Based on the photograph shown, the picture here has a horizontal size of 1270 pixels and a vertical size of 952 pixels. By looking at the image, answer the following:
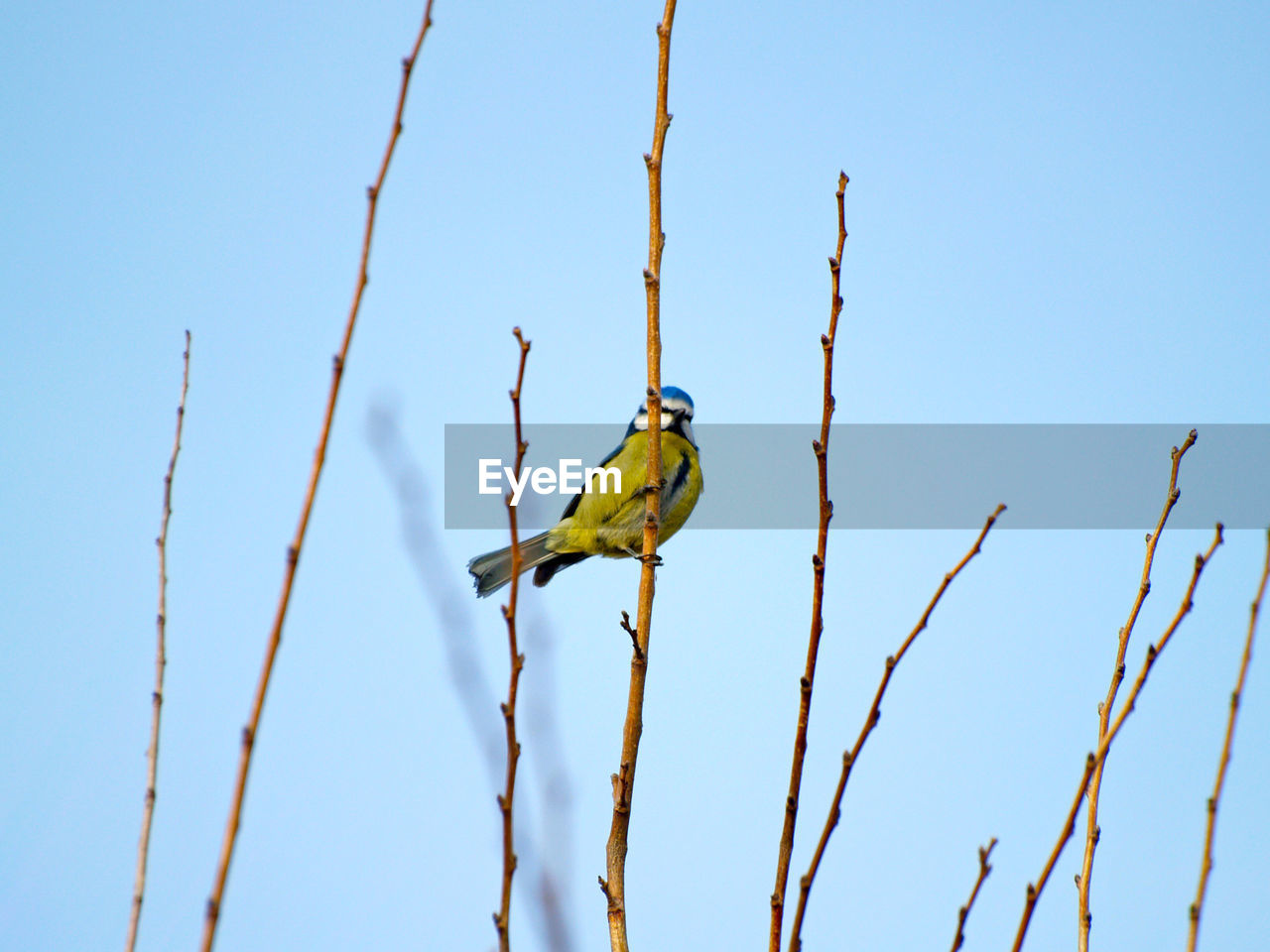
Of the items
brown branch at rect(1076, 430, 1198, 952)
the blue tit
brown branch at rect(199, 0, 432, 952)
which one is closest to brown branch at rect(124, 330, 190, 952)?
brown branch at rect(199, 0, 432, 952)

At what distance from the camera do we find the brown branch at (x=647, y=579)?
191 cm

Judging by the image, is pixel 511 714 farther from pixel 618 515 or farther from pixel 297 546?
pixel 618 515

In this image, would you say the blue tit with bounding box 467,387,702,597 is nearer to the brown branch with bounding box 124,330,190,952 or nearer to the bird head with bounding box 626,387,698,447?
the bird head with bounding box 626,387,698,447

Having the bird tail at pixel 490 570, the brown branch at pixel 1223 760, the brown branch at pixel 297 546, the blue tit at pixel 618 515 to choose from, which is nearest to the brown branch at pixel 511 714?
the brown branch at pixel 297 546

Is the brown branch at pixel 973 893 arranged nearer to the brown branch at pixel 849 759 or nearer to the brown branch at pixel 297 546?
the brown branch at pixel 849 759

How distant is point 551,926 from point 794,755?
16.6 inches

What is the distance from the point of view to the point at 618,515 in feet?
16.9

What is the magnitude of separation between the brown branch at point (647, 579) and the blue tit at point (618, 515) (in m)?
2.66

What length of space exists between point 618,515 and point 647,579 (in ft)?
9.60

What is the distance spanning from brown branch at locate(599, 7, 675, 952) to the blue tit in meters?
2.66

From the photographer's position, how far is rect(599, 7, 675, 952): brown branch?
1.91 metres

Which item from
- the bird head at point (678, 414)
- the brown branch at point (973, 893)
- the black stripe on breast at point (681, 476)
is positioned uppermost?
the bird head at point (678, 414)

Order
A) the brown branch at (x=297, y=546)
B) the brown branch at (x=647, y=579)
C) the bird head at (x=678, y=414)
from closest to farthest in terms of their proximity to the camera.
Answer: the brown branch at (x=297, y=546), the brown branch at (x=647, y=579), the bird head at (x=678, y=414)

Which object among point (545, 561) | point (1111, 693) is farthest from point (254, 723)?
point (545, 561)
